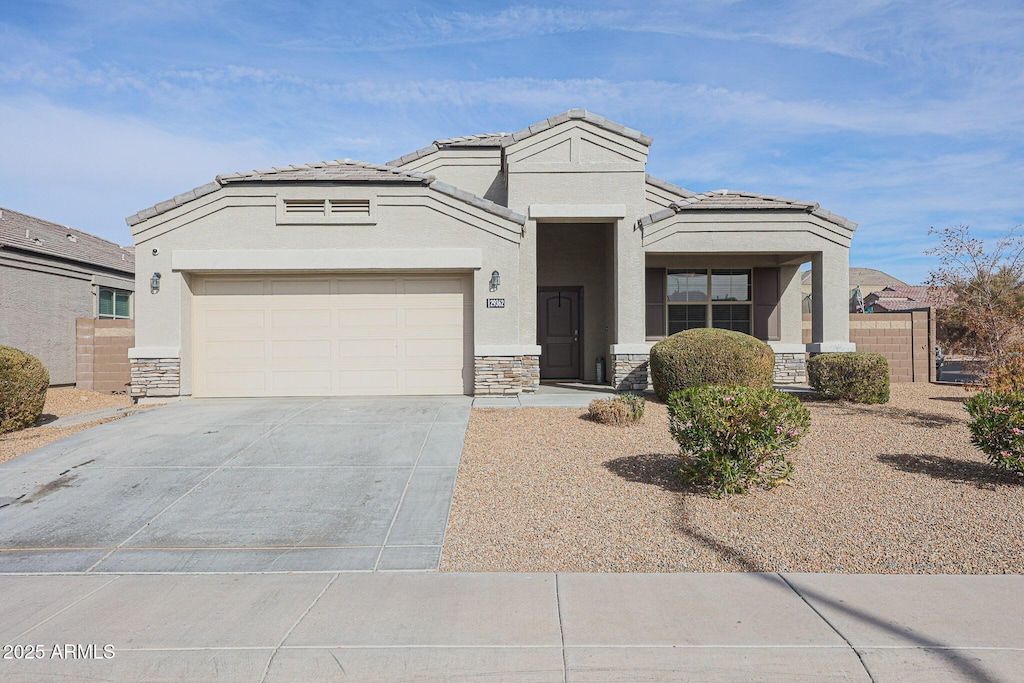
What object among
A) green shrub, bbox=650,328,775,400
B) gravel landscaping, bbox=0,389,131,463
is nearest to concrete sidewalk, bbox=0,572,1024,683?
gravel landscaping, bbox=0,389,131,463

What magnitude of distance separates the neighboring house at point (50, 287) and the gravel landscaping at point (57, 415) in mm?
1474

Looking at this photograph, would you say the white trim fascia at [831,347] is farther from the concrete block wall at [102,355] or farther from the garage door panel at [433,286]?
the concrete block wall at [102,355]

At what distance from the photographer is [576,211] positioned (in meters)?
14.2

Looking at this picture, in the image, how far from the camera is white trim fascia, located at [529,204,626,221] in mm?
14234

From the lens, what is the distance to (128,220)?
499 inches

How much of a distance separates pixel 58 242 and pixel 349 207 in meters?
11.1

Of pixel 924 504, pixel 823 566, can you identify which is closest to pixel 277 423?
pixel 823 566

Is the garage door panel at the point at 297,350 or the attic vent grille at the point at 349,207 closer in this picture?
the attic vent grille at the point at 349,207

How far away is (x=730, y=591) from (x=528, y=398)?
7.92 m

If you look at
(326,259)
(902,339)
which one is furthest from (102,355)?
(902,339)

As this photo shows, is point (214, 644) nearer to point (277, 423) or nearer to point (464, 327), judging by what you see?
point (277, 423)

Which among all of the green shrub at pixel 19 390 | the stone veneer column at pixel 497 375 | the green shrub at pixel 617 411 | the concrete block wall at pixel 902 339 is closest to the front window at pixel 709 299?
the concrete block wall at pixel 902 339

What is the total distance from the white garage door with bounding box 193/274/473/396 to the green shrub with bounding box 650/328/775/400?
15.2 feet

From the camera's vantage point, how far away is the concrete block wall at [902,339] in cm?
1639
